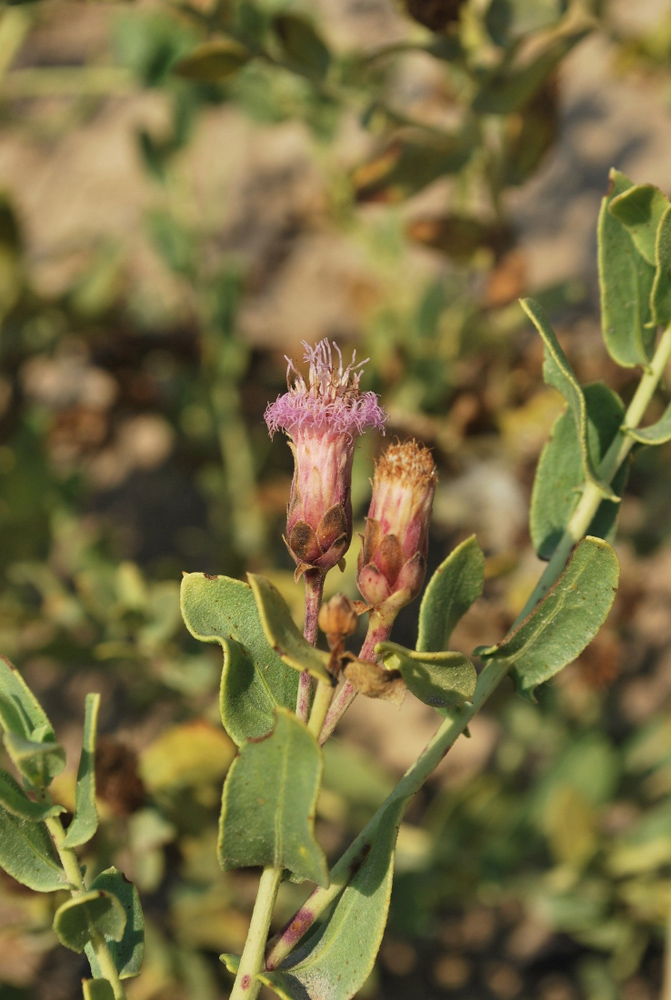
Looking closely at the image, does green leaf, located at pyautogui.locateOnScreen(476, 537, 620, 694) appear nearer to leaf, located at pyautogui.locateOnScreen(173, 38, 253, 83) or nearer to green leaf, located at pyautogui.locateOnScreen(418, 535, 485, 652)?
green leaf, located at pyautogui.locateOnScreen(418, 535, 485, 652)

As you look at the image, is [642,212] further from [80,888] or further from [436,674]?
[80,888]

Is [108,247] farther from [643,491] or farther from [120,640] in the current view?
[643,491]

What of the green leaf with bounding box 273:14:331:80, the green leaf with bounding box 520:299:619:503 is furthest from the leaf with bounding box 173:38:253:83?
the green leaf with bounding box 520:299:619:503

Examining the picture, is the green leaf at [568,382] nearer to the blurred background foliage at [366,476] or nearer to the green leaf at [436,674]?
the green leaf at [436,674]

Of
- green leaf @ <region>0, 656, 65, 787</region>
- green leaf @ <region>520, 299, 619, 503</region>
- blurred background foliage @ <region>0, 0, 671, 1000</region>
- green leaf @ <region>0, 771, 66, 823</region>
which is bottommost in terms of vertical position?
blurred background foliage @ <region>0, 0, 671, 1000</region>

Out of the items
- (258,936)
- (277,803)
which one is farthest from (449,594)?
(258,936)

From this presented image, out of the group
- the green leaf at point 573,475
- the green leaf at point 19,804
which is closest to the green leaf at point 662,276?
the green leaf at point 573,475
